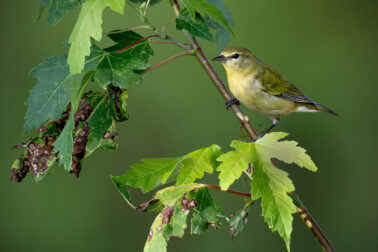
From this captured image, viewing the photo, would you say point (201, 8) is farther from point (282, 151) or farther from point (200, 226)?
point (200, 226)

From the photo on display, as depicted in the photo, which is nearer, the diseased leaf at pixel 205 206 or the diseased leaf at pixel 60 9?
the diseased leaf at pixel 205 206

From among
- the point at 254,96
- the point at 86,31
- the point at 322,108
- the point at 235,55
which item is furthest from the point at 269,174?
the point at 322,108

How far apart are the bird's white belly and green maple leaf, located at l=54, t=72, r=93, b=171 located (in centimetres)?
91

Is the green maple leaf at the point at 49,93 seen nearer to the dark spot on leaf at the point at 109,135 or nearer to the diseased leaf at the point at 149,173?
the dark spot on leaf at the point at 109,135

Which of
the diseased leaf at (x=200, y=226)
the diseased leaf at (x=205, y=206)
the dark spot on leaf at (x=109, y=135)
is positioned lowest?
the diseased leaf at (x=200, y=226)

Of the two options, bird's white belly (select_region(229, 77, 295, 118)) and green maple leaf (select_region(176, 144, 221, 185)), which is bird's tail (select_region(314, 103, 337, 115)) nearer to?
bird's white belly (select_region(229, 77, 295, 118))

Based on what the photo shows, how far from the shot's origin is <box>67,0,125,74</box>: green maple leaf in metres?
1.13

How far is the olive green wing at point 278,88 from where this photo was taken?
7.13 feet

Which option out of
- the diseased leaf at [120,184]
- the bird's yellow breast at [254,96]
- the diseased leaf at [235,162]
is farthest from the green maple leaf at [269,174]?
the bird's yellow breast at [254,96]

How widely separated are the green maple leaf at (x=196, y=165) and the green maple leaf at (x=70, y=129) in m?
0.27

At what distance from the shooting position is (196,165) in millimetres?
1212

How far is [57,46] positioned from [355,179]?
96.3 inches

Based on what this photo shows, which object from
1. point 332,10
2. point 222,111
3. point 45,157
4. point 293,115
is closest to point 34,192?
point 222,111

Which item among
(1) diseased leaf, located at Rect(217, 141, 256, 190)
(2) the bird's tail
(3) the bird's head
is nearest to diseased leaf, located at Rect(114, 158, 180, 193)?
(1) diseased leaf, located at Rect(217, 141, 256, 190)
